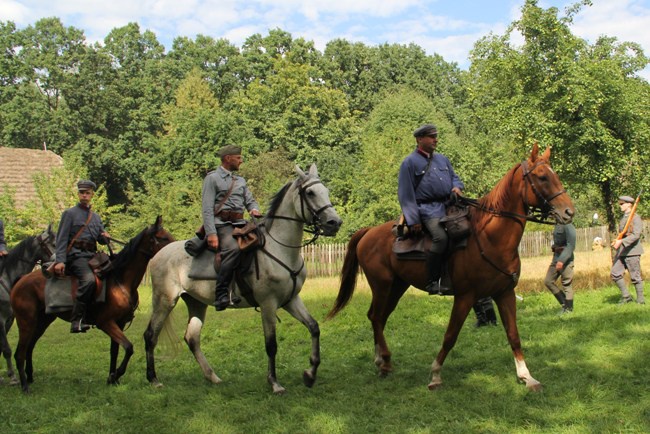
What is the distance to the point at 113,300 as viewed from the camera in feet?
28.8

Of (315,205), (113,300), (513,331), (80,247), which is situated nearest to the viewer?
(513,331)

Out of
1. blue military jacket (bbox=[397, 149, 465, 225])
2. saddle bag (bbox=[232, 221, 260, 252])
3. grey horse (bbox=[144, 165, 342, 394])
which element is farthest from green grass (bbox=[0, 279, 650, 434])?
blue military jacket (bbox=[397, 149, 465, 225])

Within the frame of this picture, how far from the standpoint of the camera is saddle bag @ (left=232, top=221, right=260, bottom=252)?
7.99 m

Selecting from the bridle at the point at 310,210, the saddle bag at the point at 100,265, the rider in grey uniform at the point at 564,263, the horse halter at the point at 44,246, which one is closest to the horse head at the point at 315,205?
the bridle at the point at 310,210

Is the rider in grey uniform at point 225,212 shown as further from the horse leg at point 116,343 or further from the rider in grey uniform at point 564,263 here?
the rider in grey uniform at point 564,263

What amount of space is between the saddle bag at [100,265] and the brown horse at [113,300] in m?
0.09

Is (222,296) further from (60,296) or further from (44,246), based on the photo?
(44,246)

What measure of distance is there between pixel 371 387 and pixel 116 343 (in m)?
3.74

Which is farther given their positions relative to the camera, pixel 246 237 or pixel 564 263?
pixel 564 263

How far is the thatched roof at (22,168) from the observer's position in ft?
113

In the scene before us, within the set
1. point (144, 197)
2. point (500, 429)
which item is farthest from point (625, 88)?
point (144, 197)

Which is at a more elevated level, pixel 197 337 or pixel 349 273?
pixel 349 273

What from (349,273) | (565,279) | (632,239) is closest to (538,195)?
(349,273)

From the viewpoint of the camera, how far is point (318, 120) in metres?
47.7
